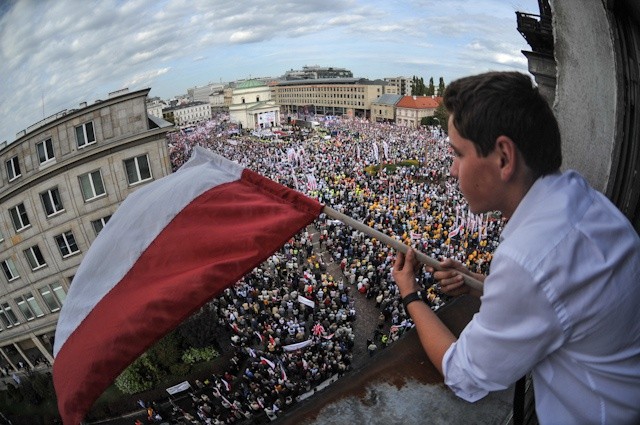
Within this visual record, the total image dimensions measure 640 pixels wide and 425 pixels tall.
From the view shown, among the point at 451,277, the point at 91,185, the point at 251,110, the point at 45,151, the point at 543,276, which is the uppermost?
the point at 543,276

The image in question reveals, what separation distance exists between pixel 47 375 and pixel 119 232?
21.7 meters

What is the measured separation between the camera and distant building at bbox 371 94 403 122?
9788 centimetres

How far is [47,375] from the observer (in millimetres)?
19969

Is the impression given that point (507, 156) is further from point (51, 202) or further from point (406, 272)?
point (51, 202)

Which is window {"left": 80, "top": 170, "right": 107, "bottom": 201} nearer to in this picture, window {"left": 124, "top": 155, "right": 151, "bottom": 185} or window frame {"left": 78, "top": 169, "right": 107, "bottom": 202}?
window frame {"left": 78, "top": 169, "right": 107, "bottom": 202}

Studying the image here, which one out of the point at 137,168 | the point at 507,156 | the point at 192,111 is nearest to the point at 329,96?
the point at 192,111

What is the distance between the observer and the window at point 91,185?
61.4 ft

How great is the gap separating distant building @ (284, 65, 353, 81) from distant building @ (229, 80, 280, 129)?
46058 mm

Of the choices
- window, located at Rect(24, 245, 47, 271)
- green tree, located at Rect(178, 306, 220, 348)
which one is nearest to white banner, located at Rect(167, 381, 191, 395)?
green tree, located at Rect(178, 306, 220, 348)

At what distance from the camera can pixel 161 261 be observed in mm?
3350

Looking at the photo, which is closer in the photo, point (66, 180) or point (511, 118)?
point (511, 118)

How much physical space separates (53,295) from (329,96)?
116 metres

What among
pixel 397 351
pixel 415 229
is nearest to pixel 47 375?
pixel 415 229

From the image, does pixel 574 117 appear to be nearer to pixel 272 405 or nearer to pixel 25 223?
pixel 272 405
